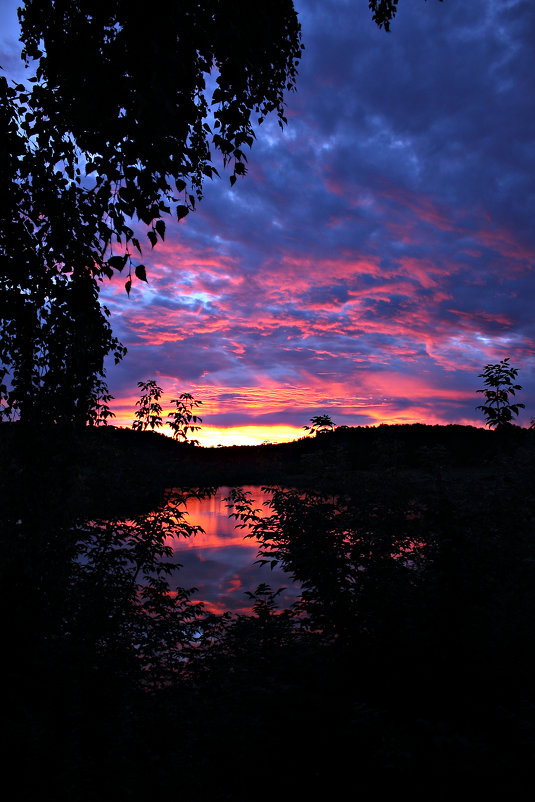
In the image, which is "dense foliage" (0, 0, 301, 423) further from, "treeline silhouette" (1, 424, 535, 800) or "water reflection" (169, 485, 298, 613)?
"water reflection" (169, 485, 298, 613)

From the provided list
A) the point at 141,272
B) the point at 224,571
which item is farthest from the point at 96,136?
the point at 224,571

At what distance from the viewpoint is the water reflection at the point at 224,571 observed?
52.1 ft

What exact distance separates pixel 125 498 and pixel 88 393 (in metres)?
1.85

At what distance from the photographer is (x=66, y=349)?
6.85m

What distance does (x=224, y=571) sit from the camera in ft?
64.4

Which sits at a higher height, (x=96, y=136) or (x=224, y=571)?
(x=96, y=136)

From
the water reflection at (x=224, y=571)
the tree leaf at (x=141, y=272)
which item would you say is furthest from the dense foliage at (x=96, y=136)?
the water reflection at (x=224, y=571)

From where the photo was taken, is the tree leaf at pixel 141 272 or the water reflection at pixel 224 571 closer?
the tree leaf at pixel 141 272

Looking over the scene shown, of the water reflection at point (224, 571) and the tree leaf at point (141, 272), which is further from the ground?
the tree leaf at point (141, 272)

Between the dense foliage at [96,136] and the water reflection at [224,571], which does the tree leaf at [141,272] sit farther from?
the water reflection at [224,571]

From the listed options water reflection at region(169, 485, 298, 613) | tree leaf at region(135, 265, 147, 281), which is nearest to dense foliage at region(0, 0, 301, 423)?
tree leaf at region(135, 265, 147, 281)

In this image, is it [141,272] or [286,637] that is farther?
[286,637]

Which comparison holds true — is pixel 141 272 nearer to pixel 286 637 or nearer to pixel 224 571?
pixel 286 637

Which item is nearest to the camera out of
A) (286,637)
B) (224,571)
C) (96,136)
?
(96,136)
